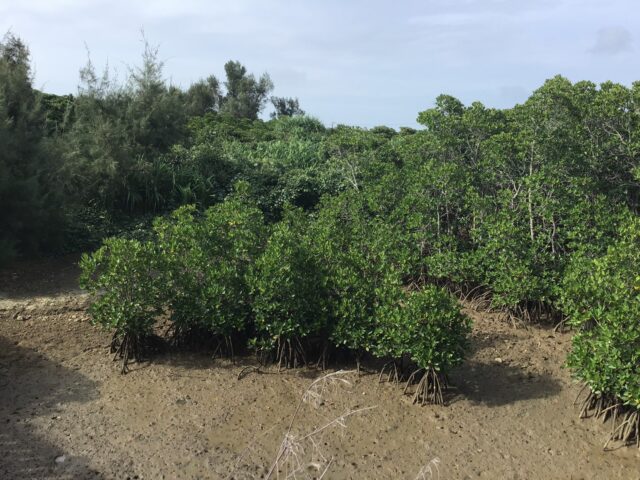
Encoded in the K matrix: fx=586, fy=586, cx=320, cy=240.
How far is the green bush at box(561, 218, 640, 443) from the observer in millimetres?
4410

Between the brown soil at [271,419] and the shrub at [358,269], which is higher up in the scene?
the shrub at [358,269]

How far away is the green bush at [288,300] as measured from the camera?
5.40 m

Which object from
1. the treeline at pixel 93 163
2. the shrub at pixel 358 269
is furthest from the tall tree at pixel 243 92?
the shrub at pixel 358 269

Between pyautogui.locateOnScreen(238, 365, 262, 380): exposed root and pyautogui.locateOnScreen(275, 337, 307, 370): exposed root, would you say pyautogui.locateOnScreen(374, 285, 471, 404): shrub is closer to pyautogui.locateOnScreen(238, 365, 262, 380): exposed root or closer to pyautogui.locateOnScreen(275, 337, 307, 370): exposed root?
pyautogui.locateOnScreen(275, 337, 307, 370): exposed root

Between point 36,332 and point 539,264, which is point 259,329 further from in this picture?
point 539,264

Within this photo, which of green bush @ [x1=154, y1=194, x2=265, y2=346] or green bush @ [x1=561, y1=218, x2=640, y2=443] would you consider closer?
green bush @ [x1=561, y1=218, x2=640, y2=443]

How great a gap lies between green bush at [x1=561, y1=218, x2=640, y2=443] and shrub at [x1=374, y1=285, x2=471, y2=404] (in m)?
0.93

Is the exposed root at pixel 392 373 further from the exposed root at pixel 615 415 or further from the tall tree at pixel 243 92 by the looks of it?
the tall tree at pixel 243 92

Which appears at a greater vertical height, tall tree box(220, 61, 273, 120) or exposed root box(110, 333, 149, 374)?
tall tree box(220, 61, 273, 120)

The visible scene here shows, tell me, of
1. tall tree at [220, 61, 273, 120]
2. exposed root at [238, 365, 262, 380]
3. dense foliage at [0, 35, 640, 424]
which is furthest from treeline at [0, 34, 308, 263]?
tall tree at [220, 61, 273, 120]

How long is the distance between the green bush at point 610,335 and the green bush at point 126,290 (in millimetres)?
3822

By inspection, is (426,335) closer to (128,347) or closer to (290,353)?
(290,353)

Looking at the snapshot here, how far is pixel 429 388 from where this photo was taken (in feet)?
17.0

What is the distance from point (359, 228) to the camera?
729cm
